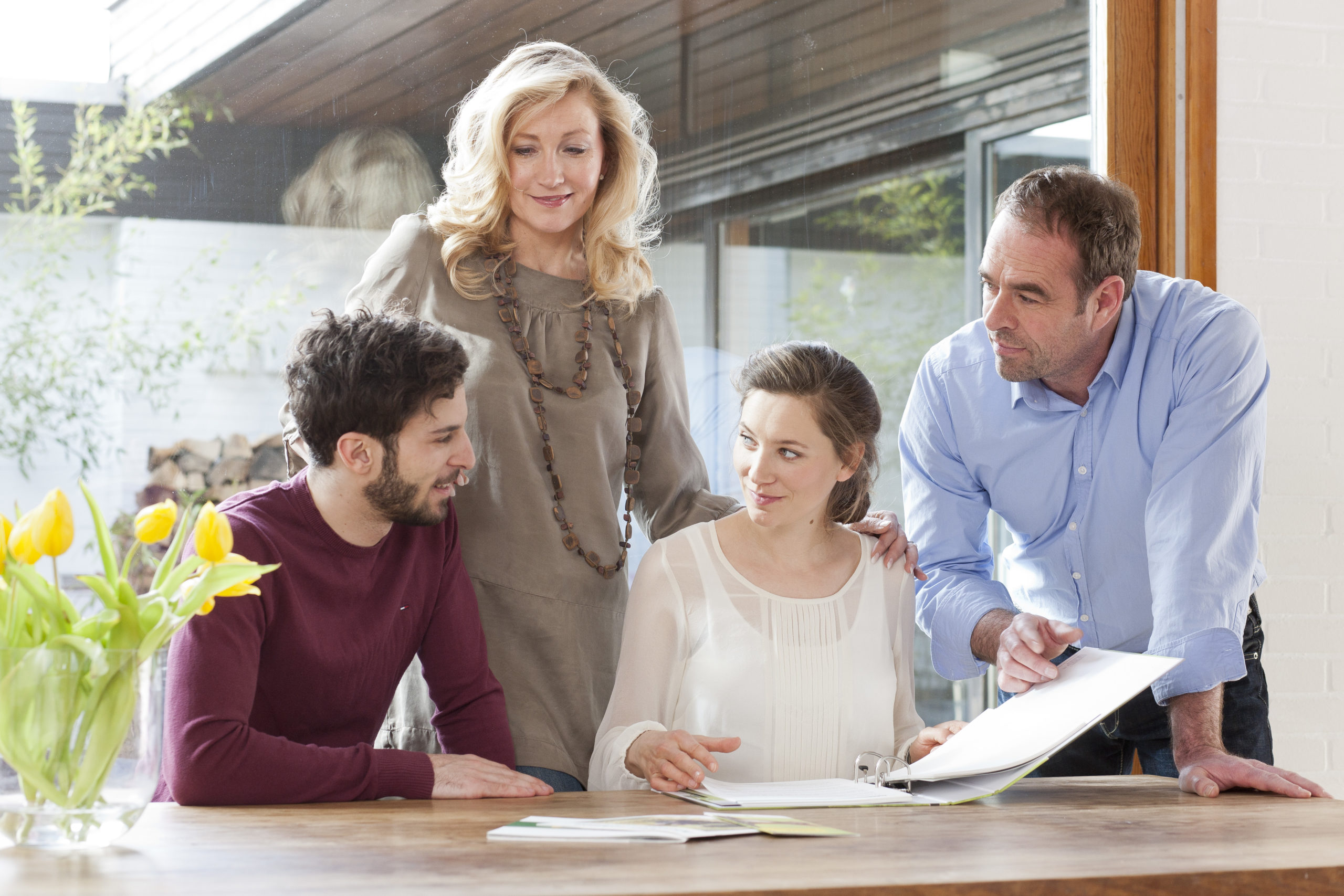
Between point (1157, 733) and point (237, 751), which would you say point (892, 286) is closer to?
point (1157, 733)

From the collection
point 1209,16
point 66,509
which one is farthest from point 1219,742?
point 1209,16

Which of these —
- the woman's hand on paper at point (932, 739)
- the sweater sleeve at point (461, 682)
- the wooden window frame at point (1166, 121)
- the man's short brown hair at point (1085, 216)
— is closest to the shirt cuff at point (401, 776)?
the sweater sleeve at point (461, 682)

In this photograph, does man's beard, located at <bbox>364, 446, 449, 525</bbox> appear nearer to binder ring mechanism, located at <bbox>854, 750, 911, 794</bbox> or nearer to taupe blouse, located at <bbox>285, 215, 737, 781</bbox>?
taupe blouse, located at <bbox>285, 215, 737, 781</bbox>

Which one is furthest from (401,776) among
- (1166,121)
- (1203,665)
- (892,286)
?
(1166,121)

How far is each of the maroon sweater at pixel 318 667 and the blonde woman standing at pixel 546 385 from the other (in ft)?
0.43

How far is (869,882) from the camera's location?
0.99m

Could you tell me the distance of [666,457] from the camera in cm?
203

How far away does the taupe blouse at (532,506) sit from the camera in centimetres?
188

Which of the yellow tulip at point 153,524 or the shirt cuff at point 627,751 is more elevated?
the yellow tulip at point 153,524

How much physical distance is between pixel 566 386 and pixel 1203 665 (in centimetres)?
98

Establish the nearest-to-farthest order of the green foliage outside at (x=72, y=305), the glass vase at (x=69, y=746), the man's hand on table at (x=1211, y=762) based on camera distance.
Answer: the glass vase at (x=69, y=746) < the man's hand on table at (x=1211, y=762) < the green foliage outside at (x=72, y=305)

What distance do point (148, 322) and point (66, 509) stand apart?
3.97 feet

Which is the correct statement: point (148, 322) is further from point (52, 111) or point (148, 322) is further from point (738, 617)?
point (738, 617)

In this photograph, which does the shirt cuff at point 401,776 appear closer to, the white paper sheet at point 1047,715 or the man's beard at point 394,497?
the man's beard at point 394,497
